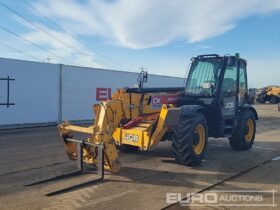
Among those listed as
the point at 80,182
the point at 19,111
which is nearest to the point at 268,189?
the point at 80,182

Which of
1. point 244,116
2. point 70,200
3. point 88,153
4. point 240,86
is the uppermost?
point 240,86

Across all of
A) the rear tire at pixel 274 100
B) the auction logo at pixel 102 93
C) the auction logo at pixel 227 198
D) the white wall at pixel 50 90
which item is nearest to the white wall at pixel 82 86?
the white wall at pixel 50 90

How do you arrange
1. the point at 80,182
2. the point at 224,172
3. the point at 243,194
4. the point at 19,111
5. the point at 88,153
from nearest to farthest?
the point at 243,194
the point at 80,182
the point at 88,153
the point at 224,172
the point at 19,111

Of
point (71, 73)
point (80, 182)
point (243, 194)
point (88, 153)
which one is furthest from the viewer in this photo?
point (71, 73)

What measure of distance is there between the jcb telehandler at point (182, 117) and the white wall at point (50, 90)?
803 cm

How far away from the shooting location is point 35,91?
16812 mm

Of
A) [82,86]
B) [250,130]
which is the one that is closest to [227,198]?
[250,130]

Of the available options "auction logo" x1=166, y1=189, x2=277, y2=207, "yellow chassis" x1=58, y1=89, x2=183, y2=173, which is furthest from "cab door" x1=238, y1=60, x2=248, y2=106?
"auction logo" x1=166, y1=189, x2=277, y2=207

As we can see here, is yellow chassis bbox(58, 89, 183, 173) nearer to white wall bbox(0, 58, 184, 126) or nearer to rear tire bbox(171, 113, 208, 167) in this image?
rear tire bbox(171, 113, 208, 167)

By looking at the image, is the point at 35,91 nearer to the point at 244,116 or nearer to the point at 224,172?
the point at 244,116

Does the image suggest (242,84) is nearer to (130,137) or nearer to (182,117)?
(182,117)

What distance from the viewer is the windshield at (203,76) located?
31.6 ft

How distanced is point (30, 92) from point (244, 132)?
33.2ft

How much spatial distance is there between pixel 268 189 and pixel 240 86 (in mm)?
Answer: 4510
